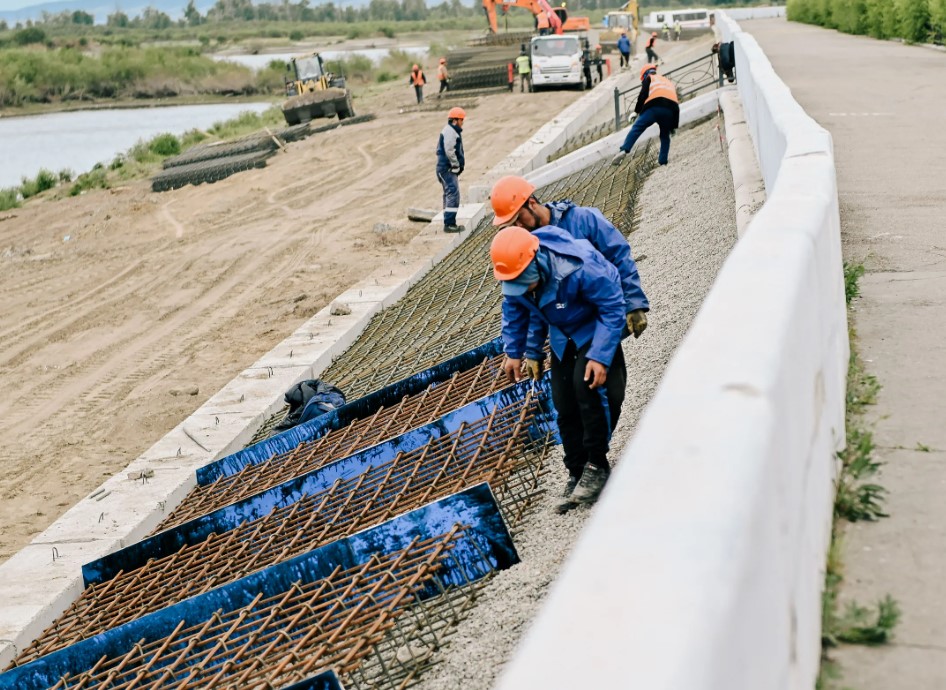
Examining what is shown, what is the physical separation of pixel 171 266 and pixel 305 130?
14.1m

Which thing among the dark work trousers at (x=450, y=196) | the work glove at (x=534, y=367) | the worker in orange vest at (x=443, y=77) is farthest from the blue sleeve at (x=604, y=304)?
the worker in orange vest at (x=443, y=77)

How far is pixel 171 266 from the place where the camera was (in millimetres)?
20031

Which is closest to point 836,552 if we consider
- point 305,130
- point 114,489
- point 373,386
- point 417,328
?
point 114,489

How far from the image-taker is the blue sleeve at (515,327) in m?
5.59

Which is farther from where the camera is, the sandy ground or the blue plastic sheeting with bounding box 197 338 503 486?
the sandy ground

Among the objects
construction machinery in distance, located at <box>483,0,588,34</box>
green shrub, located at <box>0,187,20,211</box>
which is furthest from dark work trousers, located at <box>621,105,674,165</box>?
construction machinery in distance, located at <box>483,0,588,34</box>

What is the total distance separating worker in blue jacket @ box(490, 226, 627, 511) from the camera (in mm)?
5074

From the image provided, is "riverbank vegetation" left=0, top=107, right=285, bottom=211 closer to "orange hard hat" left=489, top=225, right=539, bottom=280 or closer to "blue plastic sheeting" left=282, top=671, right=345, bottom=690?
"orange hard hat" left=489, top=225, right=539, bottom=280

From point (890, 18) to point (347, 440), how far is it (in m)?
24.1

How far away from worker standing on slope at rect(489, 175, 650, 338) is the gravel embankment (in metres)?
0.99

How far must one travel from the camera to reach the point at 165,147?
37000 mm

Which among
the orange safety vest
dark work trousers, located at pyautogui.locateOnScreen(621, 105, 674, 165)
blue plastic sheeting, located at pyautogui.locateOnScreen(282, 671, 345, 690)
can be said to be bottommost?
blue plastic sheeting, located at pyautogui.locateOnScreen(282, 671, 345, 690)

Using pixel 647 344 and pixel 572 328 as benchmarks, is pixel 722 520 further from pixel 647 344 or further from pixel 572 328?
pixel 647 344

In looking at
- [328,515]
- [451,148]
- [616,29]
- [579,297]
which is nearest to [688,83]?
[451,148]
